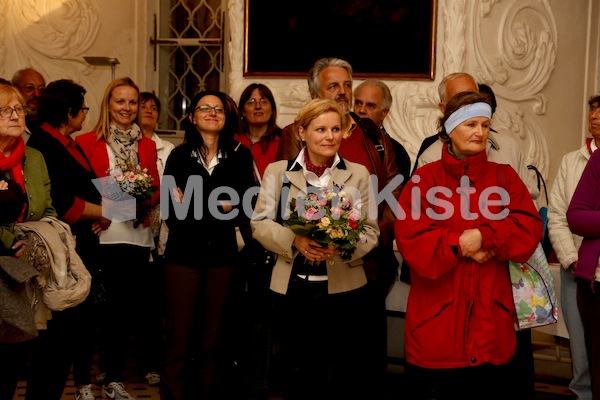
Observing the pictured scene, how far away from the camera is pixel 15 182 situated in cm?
390

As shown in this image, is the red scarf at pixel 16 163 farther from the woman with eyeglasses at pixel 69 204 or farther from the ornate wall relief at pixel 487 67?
the ornate wall relief at pixel 487 67

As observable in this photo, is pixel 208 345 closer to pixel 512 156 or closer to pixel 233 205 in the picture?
pixel 233 205

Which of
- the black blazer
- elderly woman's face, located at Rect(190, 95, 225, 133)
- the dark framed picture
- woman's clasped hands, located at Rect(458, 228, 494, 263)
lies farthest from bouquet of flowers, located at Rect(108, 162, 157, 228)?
the dark framed picture

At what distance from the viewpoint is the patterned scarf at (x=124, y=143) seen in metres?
5.16

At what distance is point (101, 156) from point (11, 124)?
1.19m

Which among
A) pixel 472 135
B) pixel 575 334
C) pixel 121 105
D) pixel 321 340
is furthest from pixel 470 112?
pixel 121 105

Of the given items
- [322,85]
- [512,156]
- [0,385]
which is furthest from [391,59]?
[0,385]

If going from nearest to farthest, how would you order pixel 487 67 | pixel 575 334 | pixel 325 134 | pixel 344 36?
pixel 325 134 → pixel 575 334 → pixel 487 67 → pixel 344 36

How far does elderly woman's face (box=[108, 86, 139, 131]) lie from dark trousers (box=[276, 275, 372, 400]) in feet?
6.25

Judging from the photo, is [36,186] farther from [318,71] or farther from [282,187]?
[318,71]

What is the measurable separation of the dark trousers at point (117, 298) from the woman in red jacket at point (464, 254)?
198 cm

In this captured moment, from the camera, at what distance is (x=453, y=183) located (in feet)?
12.3

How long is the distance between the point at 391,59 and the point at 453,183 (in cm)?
372

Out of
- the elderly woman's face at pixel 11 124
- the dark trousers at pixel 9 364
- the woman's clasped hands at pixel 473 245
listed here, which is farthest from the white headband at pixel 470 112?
the dark trousers at pixel 9 364
